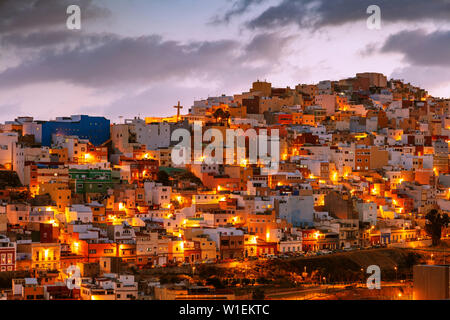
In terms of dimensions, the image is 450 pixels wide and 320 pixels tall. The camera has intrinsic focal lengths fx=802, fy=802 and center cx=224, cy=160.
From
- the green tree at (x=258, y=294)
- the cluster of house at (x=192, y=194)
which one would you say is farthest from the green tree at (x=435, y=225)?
the green tree at (x=258, y=294)

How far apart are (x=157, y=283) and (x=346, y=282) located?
4217 mm

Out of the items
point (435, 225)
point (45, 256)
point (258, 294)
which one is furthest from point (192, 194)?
point (258, 294)

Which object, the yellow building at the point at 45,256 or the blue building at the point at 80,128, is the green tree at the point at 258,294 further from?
the blue building at the point at 80,128

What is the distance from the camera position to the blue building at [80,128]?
19.6 metres

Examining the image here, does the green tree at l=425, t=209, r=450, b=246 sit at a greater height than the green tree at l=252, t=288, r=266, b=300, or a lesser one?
greater

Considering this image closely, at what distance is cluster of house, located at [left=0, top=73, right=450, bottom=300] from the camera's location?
13.2 m

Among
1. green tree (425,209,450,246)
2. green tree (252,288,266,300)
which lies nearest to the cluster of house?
green tree (425,209,450,246)

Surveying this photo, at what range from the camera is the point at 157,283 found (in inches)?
464

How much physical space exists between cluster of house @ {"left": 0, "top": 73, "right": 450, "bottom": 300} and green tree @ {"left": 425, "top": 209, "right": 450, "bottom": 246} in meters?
0.45

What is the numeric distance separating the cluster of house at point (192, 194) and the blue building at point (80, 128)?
0.03 metres

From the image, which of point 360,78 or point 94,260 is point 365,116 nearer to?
point 360,78

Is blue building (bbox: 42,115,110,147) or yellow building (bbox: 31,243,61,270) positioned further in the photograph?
blue building (bbox: 42,115,110,147)

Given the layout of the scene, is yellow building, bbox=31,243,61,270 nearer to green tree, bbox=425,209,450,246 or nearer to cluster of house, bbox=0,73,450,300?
cluster of house, bbox=0,73,450,300
